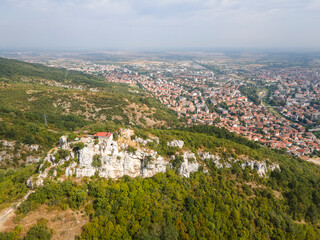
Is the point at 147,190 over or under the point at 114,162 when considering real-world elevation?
under

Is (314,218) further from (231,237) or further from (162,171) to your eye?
(162,171)

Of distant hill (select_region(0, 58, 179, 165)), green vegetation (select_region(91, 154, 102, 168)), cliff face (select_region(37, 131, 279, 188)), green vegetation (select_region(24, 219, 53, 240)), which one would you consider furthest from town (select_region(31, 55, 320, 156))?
green vegetation (select_region(24, 219, 53, 240))

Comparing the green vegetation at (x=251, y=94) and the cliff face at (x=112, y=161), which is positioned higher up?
the cliff face at (x=112, y=161)

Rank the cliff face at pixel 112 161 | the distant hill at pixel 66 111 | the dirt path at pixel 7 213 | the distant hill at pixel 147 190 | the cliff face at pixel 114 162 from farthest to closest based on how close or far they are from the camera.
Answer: the distant hill at pixel 66 111 → the cliff face at pixel 114 162 → the cliff face at pixel 112 161 → the distant hill at pixel 147 190 → the dirt path at pixel 7 213

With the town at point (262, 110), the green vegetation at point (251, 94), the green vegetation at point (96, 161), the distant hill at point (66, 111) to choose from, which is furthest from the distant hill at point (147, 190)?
the green vegetation at point (251, 94)

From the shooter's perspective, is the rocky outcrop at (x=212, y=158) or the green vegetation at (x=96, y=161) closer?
the green vegetation at (x=96, y=161)

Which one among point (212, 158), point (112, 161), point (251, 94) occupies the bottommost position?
point (251, 94)

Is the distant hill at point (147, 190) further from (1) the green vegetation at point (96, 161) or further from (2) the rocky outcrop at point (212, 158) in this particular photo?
(2) the rocky outcrop at point (212, 158)

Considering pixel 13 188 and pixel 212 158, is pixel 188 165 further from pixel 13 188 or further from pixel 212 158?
pixel 13 188

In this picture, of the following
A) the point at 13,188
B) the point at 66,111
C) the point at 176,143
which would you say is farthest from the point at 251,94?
the point at 13,188

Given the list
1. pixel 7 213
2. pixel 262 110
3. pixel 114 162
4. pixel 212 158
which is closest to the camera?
pixel 7 213

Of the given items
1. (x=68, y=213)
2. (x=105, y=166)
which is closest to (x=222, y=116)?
(x=105, y=166)
